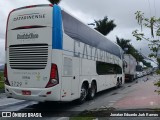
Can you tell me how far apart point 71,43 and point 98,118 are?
3.72m

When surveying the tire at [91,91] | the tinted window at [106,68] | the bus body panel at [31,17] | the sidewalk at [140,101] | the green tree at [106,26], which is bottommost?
the sidewalk at [140,101]

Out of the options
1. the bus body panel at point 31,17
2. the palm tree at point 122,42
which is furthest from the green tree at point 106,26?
the bus body panel at point 31,17

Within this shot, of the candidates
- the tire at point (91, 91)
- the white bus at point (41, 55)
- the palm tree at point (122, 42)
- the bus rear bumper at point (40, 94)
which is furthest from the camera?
the palm tree at point (122, 42)

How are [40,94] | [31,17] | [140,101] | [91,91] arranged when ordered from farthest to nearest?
[91,91]
[140,101]
[31,17]
[40,94]

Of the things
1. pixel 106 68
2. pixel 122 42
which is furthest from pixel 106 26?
pixel 106 68

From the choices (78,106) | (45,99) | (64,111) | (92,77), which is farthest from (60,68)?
(92,77)

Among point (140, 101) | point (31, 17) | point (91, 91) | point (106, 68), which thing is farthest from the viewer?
point (106, 68)

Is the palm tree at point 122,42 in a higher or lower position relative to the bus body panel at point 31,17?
higher

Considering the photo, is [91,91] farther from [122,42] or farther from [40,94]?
[122,42]

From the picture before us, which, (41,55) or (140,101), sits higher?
(41,55)

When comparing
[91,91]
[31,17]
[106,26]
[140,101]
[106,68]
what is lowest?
[140,101]

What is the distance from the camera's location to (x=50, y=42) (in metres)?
10.8

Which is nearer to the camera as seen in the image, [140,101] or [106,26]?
[140,101]

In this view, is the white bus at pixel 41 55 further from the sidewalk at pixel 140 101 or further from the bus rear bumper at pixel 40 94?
the sidewalk at pixel 140 101
